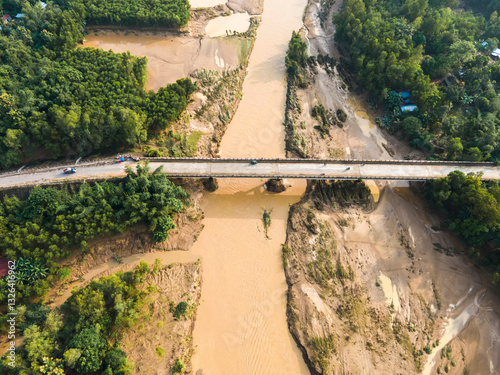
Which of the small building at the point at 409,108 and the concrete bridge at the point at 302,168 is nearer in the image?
the concrete bridge at the point at 302,168

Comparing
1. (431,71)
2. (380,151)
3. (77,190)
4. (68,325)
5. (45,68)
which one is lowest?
(68,325)

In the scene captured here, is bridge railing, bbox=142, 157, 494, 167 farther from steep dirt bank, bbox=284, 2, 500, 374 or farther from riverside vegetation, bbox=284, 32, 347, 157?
riverside vegetation, bbox=284, 32, 347, 157

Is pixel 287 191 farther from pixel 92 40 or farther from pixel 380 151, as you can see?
pixel 92 40

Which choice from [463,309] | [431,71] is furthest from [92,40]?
[463,309]

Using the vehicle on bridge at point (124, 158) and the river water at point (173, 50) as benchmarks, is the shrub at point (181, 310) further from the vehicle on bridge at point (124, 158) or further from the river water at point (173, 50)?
the river water at point (173, 50)

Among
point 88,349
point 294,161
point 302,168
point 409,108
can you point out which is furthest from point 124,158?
point 409,108

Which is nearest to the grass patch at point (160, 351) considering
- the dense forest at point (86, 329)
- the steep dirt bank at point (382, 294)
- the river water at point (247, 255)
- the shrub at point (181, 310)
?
the dense forest at point (86, 329)

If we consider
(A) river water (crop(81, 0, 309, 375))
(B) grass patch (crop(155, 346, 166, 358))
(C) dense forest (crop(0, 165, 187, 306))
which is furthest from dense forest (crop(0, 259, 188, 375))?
(A) river water (crop(81, 0, 309, 375))
